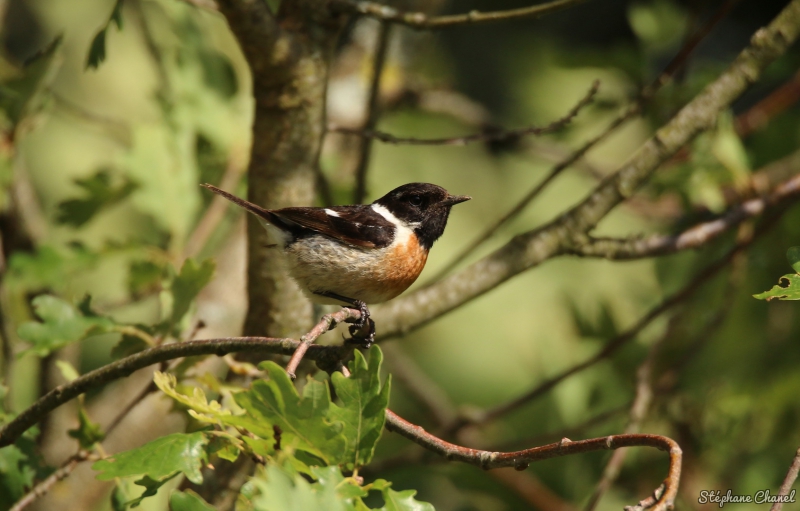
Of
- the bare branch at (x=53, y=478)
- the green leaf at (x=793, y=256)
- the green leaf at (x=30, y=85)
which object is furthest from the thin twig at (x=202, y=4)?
the green leaf at (x=793, y=256)

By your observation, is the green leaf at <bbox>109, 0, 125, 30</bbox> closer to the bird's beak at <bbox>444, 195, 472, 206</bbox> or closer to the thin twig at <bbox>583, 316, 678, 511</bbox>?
the bird's beak at <bbox>444, 195, 472, 206</bbox>

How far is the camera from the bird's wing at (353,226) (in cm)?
286

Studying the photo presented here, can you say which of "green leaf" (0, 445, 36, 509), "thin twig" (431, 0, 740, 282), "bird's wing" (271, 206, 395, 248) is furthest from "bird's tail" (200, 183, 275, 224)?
"green leaf" (0, 445, 36, 509)

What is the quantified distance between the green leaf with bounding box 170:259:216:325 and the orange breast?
737mm

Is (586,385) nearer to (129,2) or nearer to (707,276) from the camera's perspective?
(707,276)

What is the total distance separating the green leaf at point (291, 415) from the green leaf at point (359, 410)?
1.1 inches

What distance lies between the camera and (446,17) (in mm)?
2301

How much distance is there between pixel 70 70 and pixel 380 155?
2.51 meters

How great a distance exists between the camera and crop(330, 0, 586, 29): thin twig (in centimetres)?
221

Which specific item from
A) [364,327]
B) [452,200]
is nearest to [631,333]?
[452,200]

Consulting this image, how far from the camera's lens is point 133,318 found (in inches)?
199

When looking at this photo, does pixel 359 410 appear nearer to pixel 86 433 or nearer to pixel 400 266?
pixel 86 433

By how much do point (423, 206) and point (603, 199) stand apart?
89 centimetres

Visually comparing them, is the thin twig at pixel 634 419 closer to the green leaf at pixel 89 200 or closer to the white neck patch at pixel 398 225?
the white neck patch at pixel 398 225
